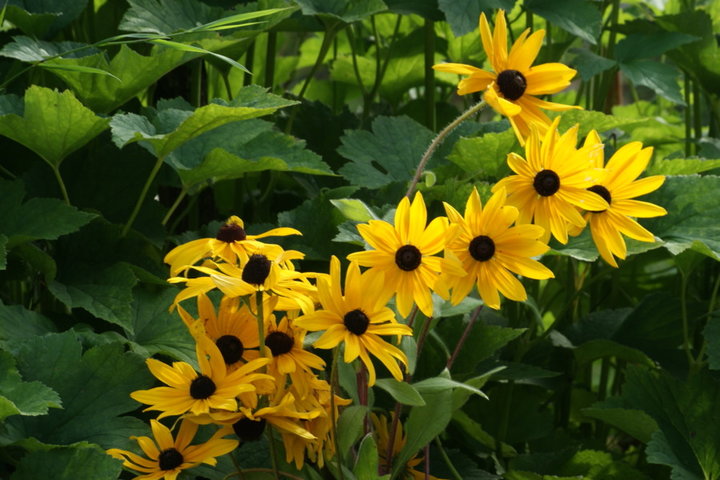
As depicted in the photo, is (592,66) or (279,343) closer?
(279,343)

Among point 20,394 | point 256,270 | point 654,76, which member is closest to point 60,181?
point 20,394

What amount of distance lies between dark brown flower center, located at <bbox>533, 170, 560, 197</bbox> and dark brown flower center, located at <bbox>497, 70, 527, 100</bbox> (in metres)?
0.07

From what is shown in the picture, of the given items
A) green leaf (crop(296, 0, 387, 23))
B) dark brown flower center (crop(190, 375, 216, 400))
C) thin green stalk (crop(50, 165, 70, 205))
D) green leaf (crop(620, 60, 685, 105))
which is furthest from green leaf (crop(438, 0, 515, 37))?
dark brown flower center (crop(190, 375, 216, 400))

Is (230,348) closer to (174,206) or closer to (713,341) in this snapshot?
(174,206)

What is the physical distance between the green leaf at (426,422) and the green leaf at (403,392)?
2.1 inches

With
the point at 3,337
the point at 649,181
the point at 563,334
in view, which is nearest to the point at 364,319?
the point at 649,181

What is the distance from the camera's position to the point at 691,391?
118 cm

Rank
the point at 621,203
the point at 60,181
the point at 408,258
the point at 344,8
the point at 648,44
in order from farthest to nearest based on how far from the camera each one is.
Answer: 1. the point at 648,44
2. the point at 344,8
3. the point at 60,181
4. the point at 621,203
5. the point at 408,258

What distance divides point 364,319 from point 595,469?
0.54 metres

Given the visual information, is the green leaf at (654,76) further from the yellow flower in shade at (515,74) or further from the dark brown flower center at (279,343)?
the dark brown flower center at (279,343)

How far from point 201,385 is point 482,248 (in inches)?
9.6

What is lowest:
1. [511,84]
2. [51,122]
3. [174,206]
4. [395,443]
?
[395,443]

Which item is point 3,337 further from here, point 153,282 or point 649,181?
point 649,181

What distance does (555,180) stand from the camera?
804 mm
